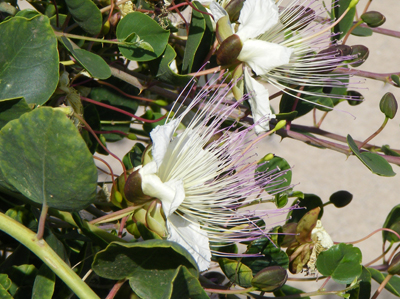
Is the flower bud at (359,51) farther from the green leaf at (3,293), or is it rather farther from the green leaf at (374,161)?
the green leaf at (3,293)

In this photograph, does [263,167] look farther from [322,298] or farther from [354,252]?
[322,298]

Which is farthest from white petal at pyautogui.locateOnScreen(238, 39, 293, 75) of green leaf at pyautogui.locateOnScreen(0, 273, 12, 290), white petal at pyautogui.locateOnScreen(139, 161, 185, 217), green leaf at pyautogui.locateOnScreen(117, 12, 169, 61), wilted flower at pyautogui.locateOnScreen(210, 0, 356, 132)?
green leaf at pyautogui.locateOnScreen(0, 273, 12, 290)

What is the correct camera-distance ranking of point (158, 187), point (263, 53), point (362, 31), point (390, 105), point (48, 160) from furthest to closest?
point (362, 31) → point (390, 105) → point (263, 53) → point (158, 187) → point (48, 160)

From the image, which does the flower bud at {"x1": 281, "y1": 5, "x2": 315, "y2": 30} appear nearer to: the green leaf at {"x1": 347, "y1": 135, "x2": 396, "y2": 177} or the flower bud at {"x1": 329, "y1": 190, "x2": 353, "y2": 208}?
the green leaf at {"x1": 347, "y1": 135, "x2": 396, "y2": 177}

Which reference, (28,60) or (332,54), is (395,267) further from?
(28,60)

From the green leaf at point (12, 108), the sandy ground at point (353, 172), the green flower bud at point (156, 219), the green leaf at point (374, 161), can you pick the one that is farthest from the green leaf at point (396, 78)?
the sandy ground at point (353, 172)

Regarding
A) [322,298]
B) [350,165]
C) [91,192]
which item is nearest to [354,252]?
[91,192]

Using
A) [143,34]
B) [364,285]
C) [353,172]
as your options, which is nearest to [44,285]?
[143,34]
